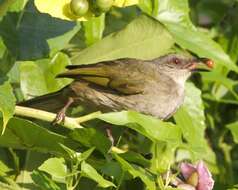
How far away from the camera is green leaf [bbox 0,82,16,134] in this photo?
2.46m

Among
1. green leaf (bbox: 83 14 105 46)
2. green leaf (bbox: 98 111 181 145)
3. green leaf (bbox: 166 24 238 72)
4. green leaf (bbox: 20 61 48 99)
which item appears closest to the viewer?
green leaf (bbox: 98 111 181 145)

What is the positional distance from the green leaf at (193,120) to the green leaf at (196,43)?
0.20 metres

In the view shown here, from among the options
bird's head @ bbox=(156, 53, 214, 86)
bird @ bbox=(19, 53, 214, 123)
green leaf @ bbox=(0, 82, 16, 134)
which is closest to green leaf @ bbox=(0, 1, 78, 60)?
bird @ bbox=(19, 53, 214, 123)

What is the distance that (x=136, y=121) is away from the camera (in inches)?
102

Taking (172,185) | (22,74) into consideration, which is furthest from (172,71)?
(172,185)

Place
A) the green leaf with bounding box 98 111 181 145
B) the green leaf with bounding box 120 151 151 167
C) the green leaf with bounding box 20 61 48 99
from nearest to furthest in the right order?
the green leaf with bounding box 98 111 181 145
the green leaf with bounding box 120 151 151 167
the green leaf with bounding box 20 61 48 99

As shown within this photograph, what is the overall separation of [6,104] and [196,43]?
1.16 m

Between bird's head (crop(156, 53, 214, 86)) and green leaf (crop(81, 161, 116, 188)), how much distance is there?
1.50m

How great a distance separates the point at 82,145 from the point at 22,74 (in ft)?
1.47

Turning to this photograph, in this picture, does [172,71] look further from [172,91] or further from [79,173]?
[79,173]

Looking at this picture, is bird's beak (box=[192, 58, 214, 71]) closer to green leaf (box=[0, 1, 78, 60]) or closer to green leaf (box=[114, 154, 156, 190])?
green leaf (box=[0, 1, 78, 60])

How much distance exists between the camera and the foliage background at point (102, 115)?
2.60 metres

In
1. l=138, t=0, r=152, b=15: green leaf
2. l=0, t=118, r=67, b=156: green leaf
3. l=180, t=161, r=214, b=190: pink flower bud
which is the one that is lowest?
l=180, t=161, r=214, b=190: pink flower bud

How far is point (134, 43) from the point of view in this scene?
3.31m
